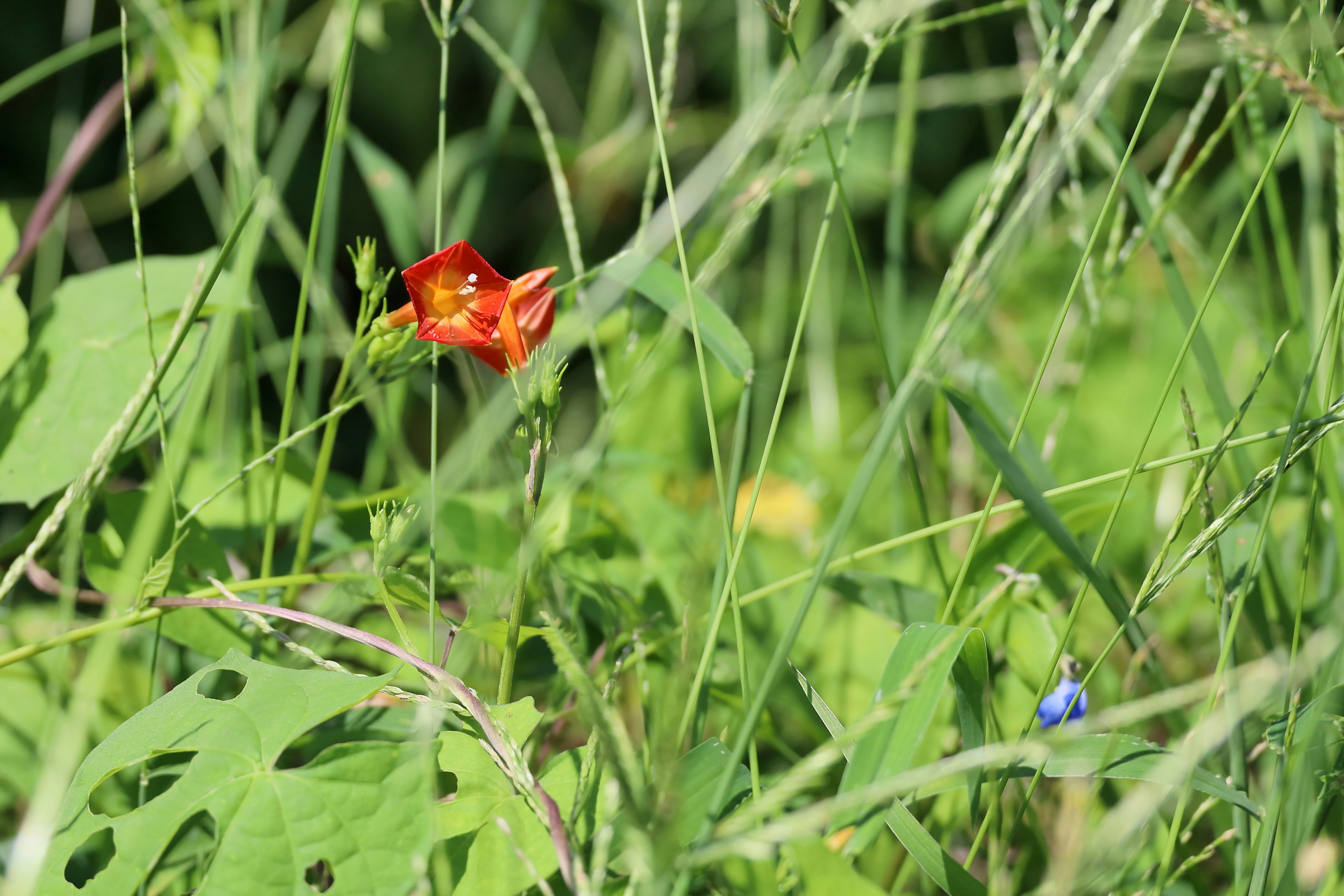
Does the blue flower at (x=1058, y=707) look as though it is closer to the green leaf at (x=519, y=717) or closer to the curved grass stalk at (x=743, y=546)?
the curved grass stalk at (x=743, y=546)

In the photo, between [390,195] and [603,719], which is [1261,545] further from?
[390,195]

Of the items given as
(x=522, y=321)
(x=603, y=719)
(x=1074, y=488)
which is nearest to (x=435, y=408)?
(x=522, y=321)

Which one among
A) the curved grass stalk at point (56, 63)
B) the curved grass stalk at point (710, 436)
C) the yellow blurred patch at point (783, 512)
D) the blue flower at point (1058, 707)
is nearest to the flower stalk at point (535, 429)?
the curved grass stalk at point (710, 436)

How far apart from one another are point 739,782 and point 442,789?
0.28 meters

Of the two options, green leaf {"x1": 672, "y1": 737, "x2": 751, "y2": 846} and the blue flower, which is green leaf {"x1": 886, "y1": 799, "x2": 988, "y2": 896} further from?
the blue flower

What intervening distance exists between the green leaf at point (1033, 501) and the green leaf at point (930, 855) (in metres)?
0.18

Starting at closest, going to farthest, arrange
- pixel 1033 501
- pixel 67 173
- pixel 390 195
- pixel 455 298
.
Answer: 1. pixel 1033 501
2. pixel 455 298
3. pixel 67 173
4. pixel 390 195

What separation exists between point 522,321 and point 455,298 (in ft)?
0.18

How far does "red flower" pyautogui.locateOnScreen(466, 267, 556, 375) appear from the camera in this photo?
0.66 metres

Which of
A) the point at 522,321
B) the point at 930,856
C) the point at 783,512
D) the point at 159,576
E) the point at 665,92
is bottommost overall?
the point at 783,512

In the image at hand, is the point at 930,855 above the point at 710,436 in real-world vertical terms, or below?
below

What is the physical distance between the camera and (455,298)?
67cm

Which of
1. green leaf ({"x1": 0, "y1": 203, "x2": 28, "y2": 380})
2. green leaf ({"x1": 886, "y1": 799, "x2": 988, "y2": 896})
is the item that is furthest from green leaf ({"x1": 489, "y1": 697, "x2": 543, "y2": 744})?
green leaf ({"x1": 0, "y1": 203, "x2": 28, "y2": 380})

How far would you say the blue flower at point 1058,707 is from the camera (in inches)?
28.0
